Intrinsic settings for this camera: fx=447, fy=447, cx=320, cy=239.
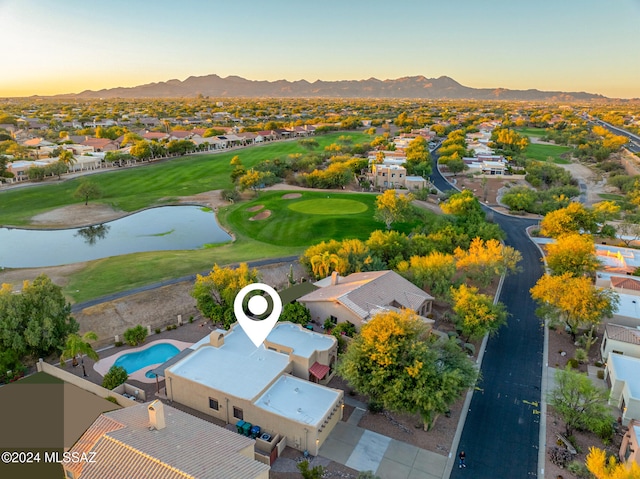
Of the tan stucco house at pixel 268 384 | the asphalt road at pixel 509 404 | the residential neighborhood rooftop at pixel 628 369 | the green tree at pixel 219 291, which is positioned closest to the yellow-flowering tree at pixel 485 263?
the asphalt road at pixel 509 404

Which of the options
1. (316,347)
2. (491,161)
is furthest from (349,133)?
(316,347)

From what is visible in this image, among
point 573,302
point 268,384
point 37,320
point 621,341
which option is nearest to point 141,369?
point 37,320

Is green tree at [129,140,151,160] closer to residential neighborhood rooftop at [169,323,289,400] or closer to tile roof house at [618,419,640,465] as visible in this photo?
residential neighborhood rooftop at [169,323,289,400]

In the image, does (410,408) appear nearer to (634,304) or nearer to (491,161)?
(634,304)

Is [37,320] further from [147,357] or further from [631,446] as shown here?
[631,446]

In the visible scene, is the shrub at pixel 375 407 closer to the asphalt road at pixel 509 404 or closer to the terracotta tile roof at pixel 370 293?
the asphalt road at pixel 509 404

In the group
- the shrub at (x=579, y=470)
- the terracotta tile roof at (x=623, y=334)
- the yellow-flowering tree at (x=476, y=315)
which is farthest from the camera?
the yellow-flowering tree at (x=476, y=315)

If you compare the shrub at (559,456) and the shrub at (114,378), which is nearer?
the shrub at (559,456)
